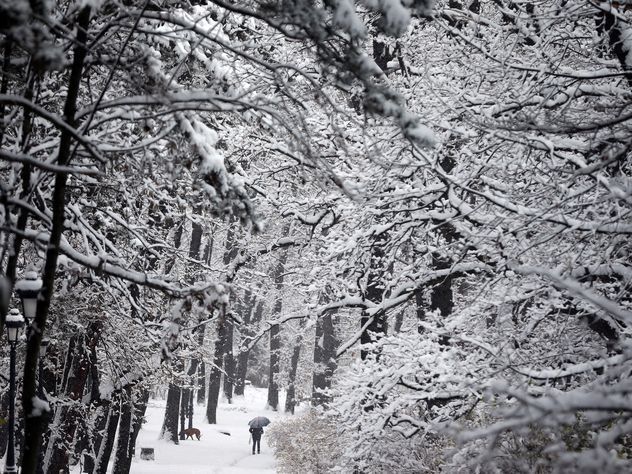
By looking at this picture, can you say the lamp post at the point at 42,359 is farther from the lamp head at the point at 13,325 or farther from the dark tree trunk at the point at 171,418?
the dark tree trunk at the point at 171,418

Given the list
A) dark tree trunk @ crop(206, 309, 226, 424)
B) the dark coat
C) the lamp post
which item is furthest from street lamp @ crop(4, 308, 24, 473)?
dark tree trunk @ crop(206, 309, 226, 424)

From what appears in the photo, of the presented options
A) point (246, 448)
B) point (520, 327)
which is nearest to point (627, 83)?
point (520, 327)

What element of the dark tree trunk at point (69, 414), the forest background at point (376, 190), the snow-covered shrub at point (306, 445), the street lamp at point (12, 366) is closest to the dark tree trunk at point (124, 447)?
the forest background at point (376, 190)

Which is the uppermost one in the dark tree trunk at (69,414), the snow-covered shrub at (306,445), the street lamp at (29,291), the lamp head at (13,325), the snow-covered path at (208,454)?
the street lamp at (29,291)

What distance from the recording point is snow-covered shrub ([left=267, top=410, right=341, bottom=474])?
14.4 metres

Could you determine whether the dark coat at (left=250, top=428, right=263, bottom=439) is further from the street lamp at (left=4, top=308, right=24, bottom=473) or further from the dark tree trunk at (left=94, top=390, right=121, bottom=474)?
A: the street lamp at (left=4, top=308, right=24, bottom=473)

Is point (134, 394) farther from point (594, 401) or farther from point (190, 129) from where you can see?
point (594, 401)

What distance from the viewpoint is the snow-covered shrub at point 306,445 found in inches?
568

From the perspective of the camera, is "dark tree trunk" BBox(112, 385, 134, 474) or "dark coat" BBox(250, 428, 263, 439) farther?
"dark coat" BBox(250, 428, 263, 439)

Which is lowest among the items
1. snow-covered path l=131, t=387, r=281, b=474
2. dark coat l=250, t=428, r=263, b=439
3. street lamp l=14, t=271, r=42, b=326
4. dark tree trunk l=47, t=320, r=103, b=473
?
snow-covered path l=131, t=387, r=281, b=474

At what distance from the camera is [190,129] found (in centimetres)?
438

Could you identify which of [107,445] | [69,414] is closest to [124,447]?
[107,445]

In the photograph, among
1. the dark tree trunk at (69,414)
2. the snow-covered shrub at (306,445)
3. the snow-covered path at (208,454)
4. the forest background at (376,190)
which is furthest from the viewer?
the snow-covered path at (208,454)

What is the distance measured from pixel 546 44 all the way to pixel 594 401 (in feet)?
17.3
